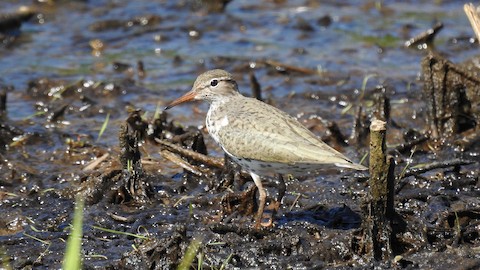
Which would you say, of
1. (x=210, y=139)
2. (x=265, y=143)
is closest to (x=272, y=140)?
(x=265, y=143)

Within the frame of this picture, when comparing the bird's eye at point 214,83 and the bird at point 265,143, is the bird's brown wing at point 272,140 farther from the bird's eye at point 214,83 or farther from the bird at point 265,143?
the bird's eye at point 214,83

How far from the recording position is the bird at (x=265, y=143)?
6867 mm

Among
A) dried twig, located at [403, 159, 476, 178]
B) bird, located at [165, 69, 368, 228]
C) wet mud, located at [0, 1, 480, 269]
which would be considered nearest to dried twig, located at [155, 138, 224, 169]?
wet mud, located at [0, 1, 480, 269]

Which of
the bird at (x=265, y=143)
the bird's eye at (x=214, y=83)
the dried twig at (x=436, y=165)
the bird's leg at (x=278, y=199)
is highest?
the bird's eye at (x=214, y=83)

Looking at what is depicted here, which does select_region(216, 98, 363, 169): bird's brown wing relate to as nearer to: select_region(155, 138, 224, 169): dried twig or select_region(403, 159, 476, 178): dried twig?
select_region(155, 138, 224, 169): dried twig

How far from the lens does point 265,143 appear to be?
7.08 metres

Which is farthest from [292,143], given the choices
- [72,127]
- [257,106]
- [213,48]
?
[213,48]

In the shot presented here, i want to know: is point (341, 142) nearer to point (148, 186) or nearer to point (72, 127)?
point (148, 186)

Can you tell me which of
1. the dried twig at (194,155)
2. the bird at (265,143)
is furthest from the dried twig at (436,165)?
the dried twig at (194,155)

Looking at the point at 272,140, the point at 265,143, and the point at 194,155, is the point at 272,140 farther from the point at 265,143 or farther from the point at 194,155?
the point at 194,155

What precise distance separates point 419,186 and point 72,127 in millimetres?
4308

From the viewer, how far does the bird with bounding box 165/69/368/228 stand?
Result: 6.87 metres

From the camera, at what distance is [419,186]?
797 centimetres

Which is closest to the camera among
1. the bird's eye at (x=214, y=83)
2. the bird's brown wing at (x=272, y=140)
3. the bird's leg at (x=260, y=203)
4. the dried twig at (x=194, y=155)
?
the bird's brown wing at (x=272, y=140)
